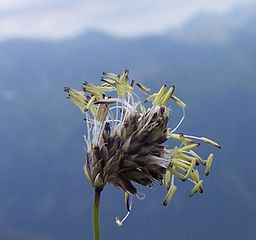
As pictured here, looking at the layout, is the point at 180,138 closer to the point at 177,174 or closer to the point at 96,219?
the point at 177,174

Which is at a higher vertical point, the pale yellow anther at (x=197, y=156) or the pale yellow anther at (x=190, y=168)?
→ the pale yellow anther at (x=197, y=156)

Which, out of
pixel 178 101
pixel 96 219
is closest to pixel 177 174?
pixel 178 101

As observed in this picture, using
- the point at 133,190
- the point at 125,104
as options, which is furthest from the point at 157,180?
the point at 125,104

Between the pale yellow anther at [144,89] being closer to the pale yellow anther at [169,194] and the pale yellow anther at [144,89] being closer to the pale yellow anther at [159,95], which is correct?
the pale yellow anther at [159,95]

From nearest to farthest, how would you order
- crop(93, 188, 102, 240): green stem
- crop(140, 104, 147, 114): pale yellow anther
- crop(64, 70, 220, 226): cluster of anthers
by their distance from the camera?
crop(93, 188, 102, 240): green stem, crop(64, 70, 220, 226): cluster of anthers, crop(140, 104, 147, 114): pale yellow anther

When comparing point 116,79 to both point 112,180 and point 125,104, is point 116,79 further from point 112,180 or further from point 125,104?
point 112,180

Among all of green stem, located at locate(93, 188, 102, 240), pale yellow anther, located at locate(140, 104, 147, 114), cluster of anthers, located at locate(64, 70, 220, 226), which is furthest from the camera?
pale yellow anther, located at locate(140, 104, 147, 114)

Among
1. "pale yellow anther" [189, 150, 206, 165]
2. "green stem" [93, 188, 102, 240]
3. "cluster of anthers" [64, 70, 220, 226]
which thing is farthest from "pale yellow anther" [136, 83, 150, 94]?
"green stem" [93, 188, 102, 240]

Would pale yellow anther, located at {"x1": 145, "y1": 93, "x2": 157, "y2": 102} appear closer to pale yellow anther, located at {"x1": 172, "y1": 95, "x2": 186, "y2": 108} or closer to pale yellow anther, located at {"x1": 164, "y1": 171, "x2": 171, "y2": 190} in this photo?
pale yellow anther, located at {"x1": 172, "y1": 95, "x2": 186, "y2": 108}

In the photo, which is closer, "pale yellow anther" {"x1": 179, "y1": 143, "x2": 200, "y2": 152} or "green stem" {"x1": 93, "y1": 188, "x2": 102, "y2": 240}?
"green stem" {"x1": 93, "y1": 188, "x2": 102, "y2": 240}

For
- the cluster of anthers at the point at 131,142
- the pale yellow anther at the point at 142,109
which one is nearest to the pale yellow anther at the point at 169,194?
the cluster of anthers at the point at 131,142
